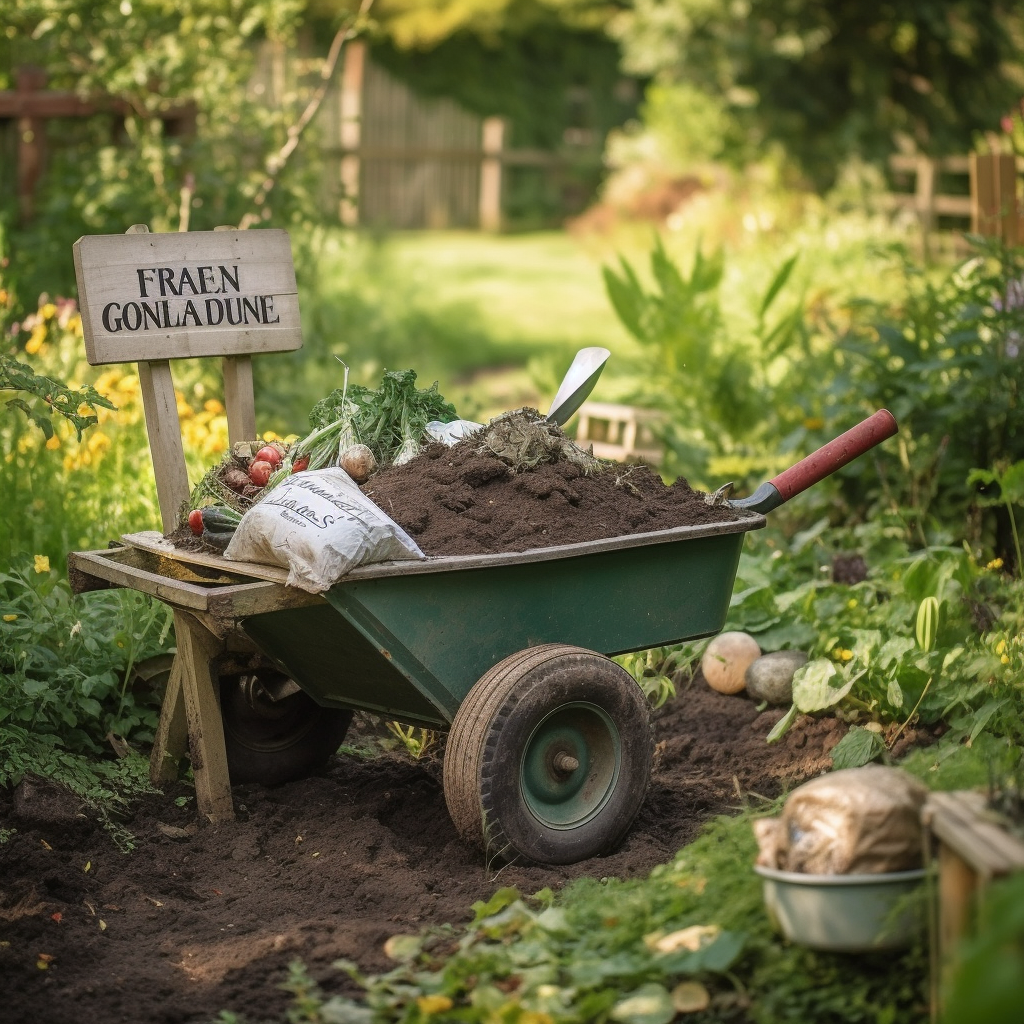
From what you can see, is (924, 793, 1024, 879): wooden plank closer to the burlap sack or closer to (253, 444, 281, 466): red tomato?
the burlap sack

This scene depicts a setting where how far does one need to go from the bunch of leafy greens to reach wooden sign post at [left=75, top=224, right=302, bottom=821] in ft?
1.18

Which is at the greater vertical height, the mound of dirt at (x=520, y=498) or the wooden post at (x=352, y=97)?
the wooden post at (x=352, y=97)

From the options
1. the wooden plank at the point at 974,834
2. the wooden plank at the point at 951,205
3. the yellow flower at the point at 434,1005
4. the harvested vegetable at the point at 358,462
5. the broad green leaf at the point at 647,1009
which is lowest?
the yellow flower at the point at 434,1005

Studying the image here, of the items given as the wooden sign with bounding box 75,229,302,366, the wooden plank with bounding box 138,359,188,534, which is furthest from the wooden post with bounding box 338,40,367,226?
the wooden plank with bounding box 138,359,188,534

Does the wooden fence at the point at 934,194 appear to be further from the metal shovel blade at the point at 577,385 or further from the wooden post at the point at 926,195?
the metal shovel blade at the point at 577,385

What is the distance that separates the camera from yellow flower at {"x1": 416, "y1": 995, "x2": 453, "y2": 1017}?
2.30 metres

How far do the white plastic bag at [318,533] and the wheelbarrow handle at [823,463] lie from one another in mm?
1040

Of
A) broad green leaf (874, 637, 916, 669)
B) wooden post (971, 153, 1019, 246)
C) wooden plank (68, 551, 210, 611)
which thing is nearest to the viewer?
wooden plank (68, 551, 210, 611)

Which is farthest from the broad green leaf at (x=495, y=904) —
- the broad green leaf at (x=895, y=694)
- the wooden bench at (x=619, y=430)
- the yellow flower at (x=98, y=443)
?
the wooden bench at (x=619, y=430)

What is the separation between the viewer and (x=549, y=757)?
3098 mm

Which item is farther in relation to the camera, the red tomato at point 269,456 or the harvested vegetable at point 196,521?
the red tomato at point 269,456

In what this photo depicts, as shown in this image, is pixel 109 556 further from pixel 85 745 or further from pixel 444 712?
pixel 444 712

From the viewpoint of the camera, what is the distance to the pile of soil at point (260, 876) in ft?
8.50

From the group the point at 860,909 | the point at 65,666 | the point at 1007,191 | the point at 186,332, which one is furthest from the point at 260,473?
the point at 1007,191
